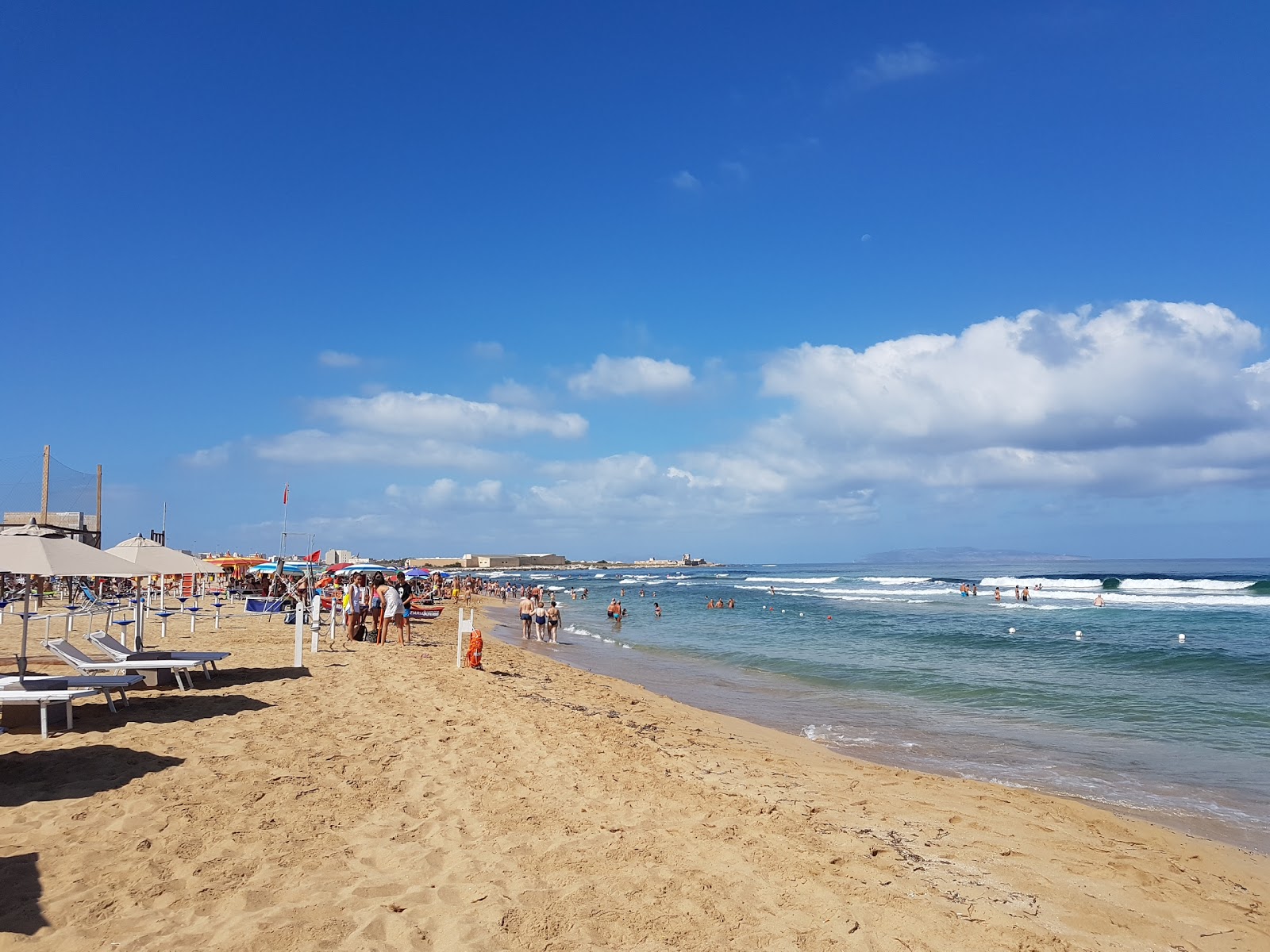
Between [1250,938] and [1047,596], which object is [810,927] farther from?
[1047,596]

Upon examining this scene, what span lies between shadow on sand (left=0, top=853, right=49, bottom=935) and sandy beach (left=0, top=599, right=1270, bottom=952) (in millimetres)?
18

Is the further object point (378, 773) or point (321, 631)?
point (321, 631)

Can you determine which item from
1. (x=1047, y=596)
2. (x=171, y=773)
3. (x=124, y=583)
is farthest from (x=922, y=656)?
(x=124, y=583)

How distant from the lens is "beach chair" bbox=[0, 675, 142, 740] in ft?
22.4

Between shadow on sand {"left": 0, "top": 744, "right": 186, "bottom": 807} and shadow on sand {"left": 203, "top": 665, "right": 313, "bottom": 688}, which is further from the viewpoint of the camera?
shadow on sand {"left": 203, "top": 665, "right": 313, "bottom": 688}

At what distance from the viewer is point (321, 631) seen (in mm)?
20031

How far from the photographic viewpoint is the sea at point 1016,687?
9156mm

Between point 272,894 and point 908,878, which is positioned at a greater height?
point 272,894

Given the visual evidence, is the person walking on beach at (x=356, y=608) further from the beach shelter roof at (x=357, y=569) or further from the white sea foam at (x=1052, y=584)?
the white sea foam at (x=1052, y=584)

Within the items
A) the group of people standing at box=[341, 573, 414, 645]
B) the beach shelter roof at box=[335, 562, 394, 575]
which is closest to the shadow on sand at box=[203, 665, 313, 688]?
the group of people standing at box=[341, 573, 414, 645]

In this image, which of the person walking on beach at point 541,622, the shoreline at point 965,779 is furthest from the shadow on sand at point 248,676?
the person walking on beach at point 541,622

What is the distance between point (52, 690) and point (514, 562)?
172 m

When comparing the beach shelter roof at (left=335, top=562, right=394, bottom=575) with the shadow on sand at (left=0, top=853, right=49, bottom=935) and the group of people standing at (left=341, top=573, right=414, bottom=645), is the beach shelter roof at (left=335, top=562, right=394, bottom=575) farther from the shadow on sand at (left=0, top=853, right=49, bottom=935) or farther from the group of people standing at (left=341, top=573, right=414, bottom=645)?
the shadow on sand at (left=0, top=853, right=49, bottom=935)

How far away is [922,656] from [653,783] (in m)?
16.1
